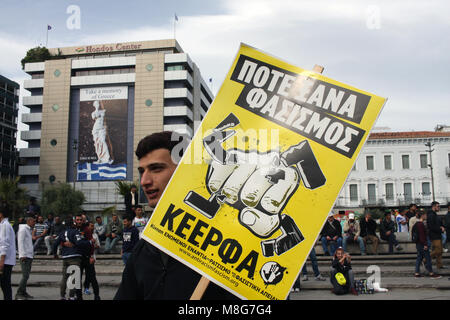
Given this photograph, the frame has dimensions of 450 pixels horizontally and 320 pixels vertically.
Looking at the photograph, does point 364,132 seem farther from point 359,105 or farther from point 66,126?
point 66,126

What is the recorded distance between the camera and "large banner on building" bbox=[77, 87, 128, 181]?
6544 cm

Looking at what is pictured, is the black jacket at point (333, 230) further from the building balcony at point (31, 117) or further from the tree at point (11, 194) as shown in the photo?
the building balcony at point (31, 117)

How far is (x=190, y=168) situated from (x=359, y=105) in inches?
40.9

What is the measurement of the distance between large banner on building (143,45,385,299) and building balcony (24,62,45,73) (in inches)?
3012

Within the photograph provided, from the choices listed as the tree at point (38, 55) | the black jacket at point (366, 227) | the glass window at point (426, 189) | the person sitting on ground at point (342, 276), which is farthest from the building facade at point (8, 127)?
the person sitting on ground at point (342, 276)

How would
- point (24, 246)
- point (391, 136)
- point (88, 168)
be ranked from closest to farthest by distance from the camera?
point (24, 246) < point (391, 136) < point (88, 168)

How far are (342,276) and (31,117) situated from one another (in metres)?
72.3

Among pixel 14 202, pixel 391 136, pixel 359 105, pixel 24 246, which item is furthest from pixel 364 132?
pixel 391 136

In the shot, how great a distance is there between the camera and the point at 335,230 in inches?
497

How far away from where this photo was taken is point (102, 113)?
66938 mm

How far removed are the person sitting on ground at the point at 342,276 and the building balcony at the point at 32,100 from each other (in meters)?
70.3

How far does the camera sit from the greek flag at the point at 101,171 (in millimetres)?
64938

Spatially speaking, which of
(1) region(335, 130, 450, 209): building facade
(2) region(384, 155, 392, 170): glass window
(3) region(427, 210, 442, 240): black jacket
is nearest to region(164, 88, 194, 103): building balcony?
(1) region(335, 130, 450, 209): building facade

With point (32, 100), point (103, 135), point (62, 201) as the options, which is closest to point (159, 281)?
point (62, 201)
